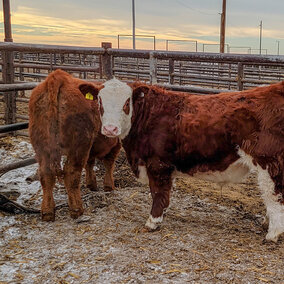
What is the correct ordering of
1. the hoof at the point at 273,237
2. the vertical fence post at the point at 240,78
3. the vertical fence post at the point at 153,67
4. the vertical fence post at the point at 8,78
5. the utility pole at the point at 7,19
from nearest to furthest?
the hoof at the point at 273,237 < the vertical fence post at the point at 153,67 < the vertical fence post at the point at 240,78 < the vertical fence post at the point at 8,78 < the utility pole at the point at 7,19

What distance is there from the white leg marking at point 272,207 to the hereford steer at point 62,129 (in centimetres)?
161

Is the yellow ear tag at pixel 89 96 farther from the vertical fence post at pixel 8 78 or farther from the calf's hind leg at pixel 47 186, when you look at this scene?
the vertical fence post at pixel 8 78

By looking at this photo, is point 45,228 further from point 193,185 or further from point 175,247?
point 193,185

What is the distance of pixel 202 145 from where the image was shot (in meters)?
3.23

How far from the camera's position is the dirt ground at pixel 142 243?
2719 millimetres

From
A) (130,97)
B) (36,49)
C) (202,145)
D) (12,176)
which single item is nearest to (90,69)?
(36,49)

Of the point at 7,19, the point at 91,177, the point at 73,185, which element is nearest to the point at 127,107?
the point at 73,185

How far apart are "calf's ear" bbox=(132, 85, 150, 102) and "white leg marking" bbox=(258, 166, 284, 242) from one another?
3.79 ft

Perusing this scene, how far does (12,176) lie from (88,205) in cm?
152

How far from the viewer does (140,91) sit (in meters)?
3.39

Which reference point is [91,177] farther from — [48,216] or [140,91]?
[140,91]

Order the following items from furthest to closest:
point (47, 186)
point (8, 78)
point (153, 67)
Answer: point (8, 78) → point (153, 67) → point (47, 186)

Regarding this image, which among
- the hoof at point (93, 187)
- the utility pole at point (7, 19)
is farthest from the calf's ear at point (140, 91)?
the utility pole at point (7, 19)

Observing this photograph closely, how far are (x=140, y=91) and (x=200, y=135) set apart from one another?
2.14 ft
